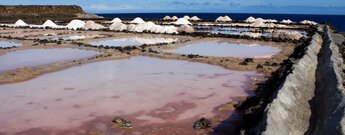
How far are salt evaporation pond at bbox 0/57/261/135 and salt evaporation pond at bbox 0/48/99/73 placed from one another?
9.79 feet

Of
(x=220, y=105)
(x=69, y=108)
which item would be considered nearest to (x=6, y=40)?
(x=69, y=108)

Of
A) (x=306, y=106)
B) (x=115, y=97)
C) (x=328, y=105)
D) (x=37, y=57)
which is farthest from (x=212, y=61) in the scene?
(x=328, y=105)

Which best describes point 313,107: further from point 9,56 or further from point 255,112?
point 9,56

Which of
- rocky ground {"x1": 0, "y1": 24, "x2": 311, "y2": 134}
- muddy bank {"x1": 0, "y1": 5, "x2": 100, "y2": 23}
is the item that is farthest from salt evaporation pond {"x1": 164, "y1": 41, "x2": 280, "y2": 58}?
muddy bank {"x1": 0, "y1": 5, "x2": 100, "y2": 23}

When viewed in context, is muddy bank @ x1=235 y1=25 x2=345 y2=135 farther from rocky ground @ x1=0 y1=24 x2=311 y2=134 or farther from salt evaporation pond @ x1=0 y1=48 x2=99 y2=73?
salt evaporation pond @ x1=0 y1=48 x2=99 y2=73

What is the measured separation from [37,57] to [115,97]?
11.0 metres

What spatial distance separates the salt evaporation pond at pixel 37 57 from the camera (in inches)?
725

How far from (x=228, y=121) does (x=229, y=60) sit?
386 inches

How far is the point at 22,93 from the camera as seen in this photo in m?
12.5

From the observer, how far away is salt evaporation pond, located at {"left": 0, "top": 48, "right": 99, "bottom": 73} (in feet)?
60.4

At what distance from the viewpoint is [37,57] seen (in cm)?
2105

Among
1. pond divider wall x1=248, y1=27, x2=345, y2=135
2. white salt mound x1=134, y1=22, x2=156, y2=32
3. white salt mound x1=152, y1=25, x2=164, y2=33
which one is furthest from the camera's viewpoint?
white salt mound x1=134, y1=22, x2=156, y2=32

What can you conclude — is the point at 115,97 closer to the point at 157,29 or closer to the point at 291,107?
the point at 291,107

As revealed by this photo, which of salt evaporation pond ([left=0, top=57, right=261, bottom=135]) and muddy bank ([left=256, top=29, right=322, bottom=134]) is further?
salt evaporation pond ([left=0, top=57, right=261, bottom=135])
